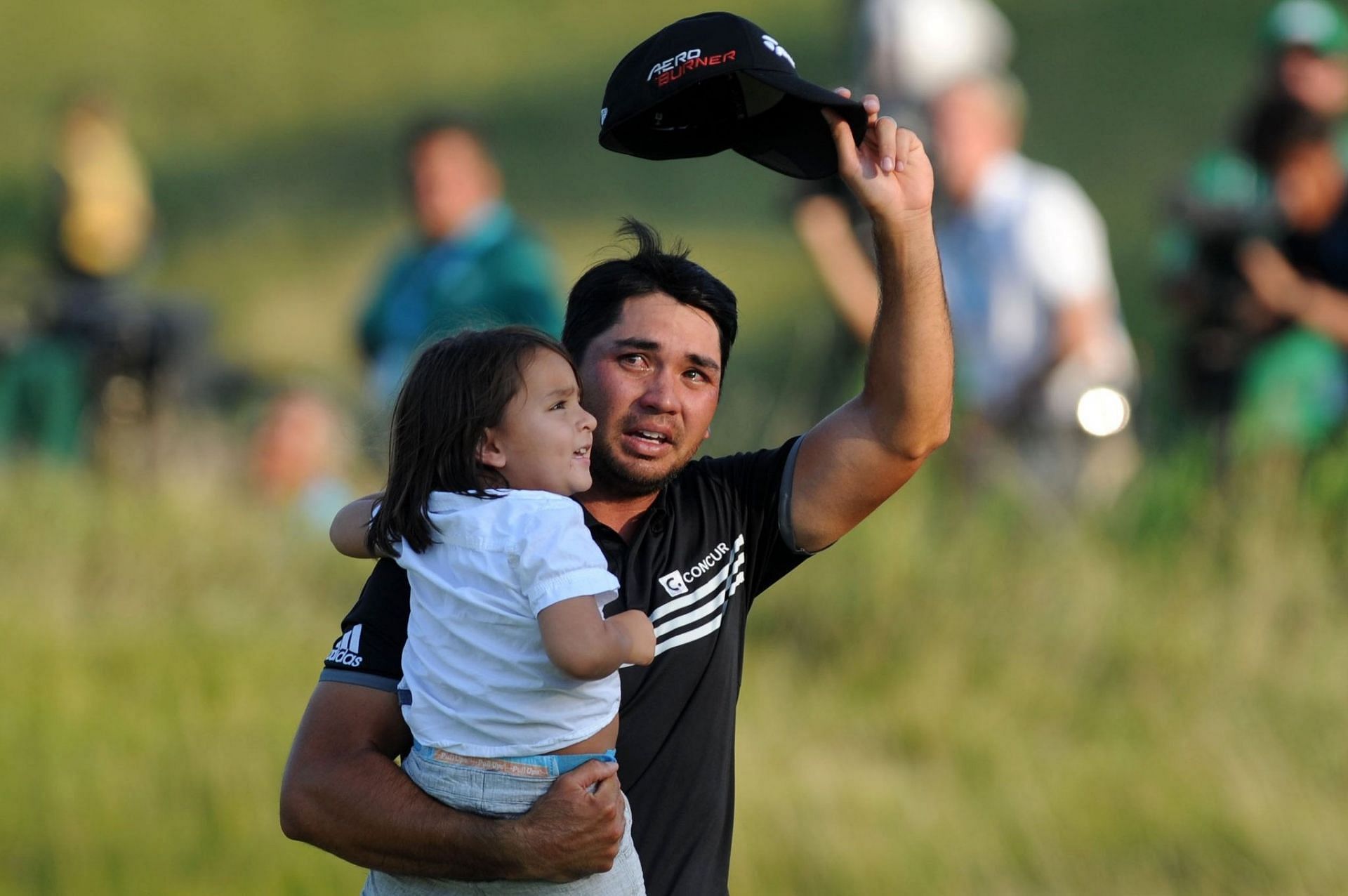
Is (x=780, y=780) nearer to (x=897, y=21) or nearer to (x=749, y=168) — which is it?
(x=897, y=21)

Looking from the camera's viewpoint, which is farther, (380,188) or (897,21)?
(380,188)

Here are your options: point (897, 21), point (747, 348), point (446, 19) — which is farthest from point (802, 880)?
point (446, 19)

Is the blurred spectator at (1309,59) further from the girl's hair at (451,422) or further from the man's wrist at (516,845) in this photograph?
the man's wrist at (516,845)

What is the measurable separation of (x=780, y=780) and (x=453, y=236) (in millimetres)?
2549

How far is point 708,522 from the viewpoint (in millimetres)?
3408

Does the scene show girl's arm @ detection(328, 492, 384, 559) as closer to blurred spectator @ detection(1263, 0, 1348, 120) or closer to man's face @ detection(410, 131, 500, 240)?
man's face @ detection(410, 131, 500, 240)

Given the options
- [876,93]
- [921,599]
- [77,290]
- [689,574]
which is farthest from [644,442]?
[77,290]

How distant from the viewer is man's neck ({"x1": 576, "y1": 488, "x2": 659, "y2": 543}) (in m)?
3.37

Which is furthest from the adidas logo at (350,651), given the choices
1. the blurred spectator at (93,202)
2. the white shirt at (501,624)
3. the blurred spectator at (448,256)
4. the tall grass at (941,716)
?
the blurred spectator at (93,202)

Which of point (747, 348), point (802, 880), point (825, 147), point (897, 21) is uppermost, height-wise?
point (897, 21)

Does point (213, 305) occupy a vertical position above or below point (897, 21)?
below

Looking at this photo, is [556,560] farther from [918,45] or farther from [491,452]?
[918,45]

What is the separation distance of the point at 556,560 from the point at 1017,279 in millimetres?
4517

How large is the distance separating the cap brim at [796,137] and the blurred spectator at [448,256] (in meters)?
3.99
